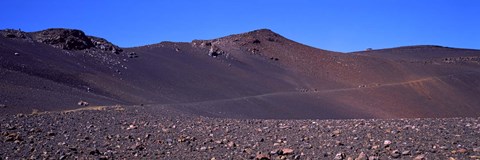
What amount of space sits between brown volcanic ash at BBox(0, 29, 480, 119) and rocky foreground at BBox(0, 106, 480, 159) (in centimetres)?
649

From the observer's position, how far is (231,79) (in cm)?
3500

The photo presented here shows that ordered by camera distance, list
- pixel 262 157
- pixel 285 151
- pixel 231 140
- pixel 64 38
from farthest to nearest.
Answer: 1. pixel 64 38
2. pixel 231 140
3. pixel 285 151
4. pixel 262 157

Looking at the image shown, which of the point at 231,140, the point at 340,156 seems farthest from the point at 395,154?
the point at 231,140

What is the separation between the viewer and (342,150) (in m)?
8.03

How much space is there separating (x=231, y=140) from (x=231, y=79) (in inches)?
1009

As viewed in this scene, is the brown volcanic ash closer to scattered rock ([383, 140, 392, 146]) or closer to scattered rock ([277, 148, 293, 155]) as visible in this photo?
scattered rock ([277, 148, 293, 155])

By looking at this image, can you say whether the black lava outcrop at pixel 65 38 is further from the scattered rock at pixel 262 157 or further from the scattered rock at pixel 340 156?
the scattered rock at pixel 340 156

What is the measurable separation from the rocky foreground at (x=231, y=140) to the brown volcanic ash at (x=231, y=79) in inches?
255

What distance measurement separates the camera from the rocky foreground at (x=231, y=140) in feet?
25.8

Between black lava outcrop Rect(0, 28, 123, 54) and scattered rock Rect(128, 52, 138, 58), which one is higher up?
black lava outcrop Rect(0, 28, 123, 54)

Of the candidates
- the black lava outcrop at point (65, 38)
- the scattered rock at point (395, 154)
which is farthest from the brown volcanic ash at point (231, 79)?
the scattered rock at point (395, 154)

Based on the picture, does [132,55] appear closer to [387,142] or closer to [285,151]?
[285,151]

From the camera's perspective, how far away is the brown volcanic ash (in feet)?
76.0

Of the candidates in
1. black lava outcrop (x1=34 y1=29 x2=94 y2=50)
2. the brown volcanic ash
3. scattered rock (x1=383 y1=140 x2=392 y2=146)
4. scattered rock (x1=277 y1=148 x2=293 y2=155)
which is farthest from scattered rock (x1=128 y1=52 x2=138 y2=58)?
scattered rock (x1=383 y1=140 x2=392 y2=146)
